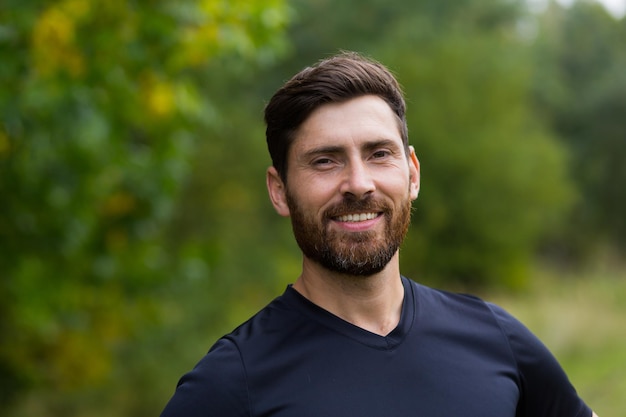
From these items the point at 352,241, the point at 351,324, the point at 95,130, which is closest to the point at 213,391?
the point at 351,324

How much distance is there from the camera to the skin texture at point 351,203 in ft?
7.78

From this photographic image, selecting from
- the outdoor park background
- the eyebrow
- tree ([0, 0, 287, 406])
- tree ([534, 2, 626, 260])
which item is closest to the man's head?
the eyebrow

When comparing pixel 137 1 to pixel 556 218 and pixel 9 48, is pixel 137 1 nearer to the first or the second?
pixel 9 48

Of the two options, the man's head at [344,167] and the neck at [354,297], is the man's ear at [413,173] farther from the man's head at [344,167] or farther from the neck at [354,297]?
the neck at [354,297]

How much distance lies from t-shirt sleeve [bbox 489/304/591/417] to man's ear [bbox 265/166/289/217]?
0.66 m

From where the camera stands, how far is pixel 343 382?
2273 mm

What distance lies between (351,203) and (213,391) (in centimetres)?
57

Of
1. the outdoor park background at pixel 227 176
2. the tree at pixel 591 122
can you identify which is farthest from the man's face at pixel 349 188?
the tree at pixel 591 122

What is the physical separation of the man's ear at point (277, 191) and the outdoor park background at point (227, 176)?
1133 millimetres

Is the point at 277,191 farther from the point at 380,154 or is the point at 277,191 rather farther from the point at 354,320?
the point at 354,320

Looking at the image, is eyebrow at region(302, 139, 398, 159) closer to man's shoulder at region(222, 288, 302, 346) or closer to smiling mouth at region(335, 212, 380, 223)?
smiling mouth at region(335, 212, 380, 223)

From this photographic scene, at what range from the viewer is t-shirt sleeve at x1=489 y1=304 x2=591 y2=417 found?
2525mm

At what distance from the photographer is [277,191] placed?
258 cm

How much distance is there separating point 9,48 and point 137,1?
3.39 feet
